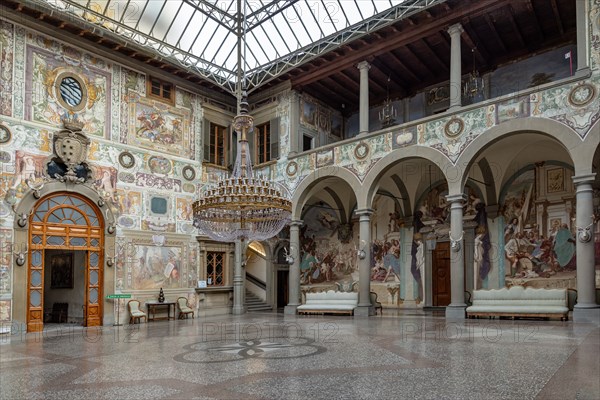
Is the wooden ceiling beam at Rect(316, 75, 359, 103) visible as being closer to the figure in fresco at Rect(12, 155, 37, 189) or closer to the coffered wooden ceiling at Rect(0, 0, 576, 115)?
the coffered wooden ceiling at Rect(0, 0, 576, 115)

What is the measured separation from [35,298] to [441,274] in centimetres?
1296

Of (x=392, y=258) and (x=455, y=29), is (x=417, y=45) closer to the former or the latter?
(x=455, y=29)

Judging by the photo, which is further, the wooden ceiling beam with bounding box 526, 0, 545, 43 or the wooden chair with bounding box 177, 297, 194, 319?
the wooden chair with bounding box 177, 297, 194, 319

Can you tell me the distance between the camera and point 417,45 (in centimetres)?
1545

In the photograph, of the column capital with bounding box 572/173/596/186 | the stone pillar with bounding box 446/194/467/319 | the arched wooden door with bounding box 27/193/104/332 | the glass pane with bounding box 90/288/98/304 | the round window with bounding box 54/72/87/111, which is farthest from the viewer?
the glass pane with bounding box 90/288/98/304

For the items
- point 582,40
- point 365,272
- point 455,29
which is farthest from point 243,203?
point 582,40

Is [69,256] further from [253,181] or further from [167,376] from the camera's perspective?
[167,376]

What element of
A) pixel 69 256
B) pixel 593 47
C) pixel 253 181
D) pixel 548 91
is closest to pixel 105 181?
pixel 69 256

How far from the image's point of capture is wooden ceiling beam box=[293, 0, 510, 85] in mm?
13336

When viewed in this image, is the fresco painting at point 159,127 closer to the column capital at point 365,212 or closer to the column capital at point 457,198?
the column capital at point 365,212

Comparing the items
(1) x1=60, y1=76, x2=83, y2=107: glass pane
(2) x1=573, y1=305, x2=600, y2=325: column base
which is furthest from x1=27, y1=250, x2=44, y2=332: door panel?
(2) x1=573, y1=305, x2=600, y2=325: column base

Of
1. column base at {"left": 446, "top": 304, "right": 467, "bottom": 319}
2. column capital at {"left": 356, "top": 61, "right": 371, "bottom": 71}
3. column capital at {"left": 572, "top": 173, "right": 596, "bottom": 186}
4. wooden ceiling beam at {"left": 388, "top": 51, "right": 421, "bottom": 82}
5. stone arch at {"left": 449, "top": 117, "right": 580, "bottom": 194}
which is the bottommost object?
column base at {"left": 446, "top": 304, "right": 467, "bottom": 319}

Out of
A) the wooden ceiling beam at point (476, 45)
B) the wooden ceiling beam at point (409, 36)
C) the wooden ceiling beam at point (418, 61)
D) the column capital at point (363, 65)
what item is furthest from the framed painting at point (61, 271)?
the wooden ceiling beam at point (476, 45)

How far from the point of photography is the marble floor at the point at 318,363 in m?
5.36
